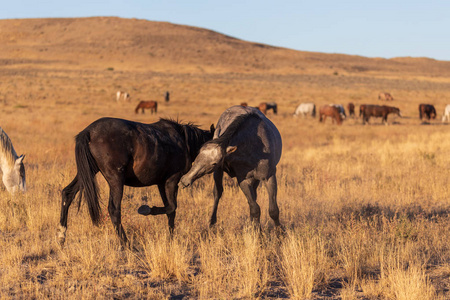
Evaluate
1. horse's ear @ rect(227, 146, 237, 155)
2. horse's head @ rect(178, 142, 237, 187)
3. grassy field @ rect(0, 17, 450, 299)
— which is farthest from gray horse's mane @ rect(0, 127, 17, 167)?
horse's ear @ rect(227, 146, 237, 155)

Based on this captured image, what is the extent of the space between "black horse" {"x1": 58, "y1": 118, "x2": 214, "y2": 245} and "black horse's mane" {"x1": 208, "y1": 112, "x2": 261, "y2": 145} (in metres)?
0.79

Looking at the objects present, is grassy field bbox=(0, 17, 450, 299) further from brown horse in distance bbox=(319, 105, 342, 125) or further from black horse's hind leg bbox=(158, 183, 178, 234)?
brown horse in distance bbox=(319, 105, 342, 125)

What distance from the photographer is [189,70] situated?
8588 cm

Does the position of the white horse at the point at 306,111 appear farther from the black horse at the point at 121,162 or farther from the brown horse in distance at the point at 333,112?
the black horse at the point at 121,162

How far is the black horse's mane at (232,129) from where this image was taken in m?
5.67

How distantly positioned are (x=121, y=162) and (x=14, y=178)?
3.93m

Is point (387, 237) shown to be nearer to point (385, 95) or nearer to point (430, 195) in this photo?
point (430, 195)

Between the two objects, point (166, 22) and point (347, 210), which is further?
point (166, 22)

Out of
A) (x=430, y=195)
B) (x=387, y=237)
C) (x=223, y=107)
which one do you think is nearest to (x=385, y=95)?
(x=223, y=107)

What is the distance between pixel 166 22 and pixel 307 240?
500 ft

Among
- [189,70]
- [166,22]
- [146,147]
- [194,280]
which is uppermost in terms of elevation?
[166,22]

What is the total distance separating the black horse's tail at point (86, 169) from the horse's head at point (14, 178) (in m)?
3.31

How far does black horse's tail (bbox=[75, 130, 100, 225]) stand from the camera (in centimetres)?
571

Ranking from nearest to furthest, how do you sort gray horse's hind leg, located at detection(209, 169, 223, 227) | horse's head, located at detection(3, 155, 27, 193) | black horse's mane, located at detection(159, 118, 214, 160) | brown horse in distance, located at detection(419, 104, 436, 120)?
black horse's mane, located at detection(159, 118, 214, 160), gray horse's hind leg, located at detection(209, 169, 223, 227), horse's head, located at detection(3, 155, 27, 193), brown horse in distance, located at detection(419, 104, 436, 120)
